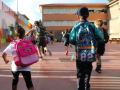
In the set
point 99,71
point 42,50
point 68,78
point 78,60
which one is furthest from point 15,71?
point 42,50

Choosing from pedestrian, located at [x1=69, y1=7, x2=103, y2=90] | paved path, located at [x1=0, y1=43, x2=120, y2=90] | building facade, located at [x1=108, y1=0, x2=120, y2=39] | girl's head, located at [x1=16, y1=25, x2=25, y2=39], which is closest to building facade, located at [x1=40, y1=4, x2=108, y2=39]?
building facade, located at [x1=108, y1=0, x2=120, y2=39]

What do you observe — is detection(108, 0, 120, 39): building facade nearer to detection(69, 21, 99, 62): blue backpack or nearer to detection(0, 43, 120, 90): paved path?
detection(0, 43, 120, 90): paved path

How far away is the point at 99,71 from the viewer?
52.7ft

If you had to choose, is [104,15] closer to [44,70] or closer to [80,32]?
[44,70]

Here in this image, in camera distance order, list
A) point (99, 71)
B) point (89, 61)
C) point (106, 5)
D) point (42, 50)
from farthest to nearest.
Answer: point (106, 5), point (42, 50), point (99, 71), point (89, 61)

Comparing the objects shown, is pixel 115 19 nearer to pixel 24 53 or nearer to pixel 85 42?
pixel 24 53

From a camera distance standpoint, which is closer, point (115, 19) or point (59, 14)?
point (115, 19)

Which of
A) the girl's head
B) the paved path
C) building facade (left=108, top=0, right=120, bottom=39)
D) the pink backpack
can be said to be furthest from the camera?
building facade (left=108, top=0, right=120, bottom=39)

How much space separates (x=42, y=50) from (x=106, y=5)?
9837 centimetres

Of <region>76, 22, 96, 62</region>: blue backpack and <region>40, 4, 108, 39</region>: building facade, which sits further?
<region>40, 4, 108, 39</region>: building facade

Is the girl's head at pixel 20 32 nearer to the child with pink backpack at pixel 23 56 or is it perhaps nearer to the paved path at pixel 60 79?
the child with pink backpack at pixel 23 56

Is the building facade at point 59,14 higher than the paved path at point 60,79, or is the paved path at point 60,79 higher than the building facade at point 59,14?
the building facade at point 59,14

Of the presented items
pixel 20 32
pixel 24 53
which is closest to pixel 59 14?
pixel 20 32

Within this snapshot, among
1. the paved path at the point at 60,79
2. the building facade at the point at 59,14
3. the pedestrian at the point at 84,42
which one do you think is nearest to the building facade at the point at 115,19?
the building facade at the point at 59,14
